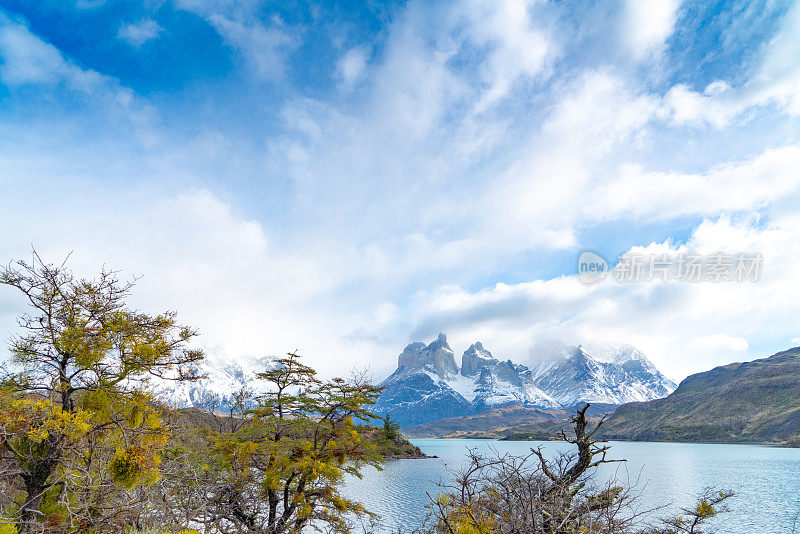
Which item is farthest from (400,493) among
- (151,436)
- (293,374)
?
(151,436)

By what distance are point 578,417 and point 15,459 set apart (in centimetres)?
1613

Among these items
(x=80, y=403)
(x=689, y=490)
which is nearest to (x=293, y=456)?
(x=80, y=403)

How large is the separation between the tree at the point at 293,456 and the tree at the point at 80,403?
7617 millimetres

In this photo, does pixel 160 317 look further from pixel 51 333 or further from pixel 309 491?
pixel 309 491

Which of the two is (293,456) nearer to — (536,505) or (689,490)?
(536,505)

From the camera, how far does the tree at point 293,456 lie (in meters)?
20.9

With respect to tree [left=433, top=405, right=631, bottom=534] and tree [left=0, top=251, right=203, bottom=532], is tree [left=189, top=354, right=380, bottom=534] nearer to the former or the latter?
tree [left=0, top=251, right=203, bottom=532]

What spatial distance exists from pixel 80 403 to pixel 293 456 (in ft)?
35.2

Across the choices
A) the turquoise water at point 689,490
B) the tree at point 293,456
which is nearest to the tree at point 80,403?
the tree at point 293,456

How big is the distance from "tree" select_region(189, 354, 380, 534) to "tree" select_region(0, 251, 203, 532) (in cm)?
762

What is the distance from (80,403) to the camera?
515 inches

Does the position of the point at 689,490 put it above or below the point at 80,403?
below

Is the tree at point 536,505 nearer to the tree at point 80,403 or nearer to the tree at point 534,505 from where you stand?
the tree at point 534,505

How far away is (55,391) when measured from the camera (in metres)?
12.6
